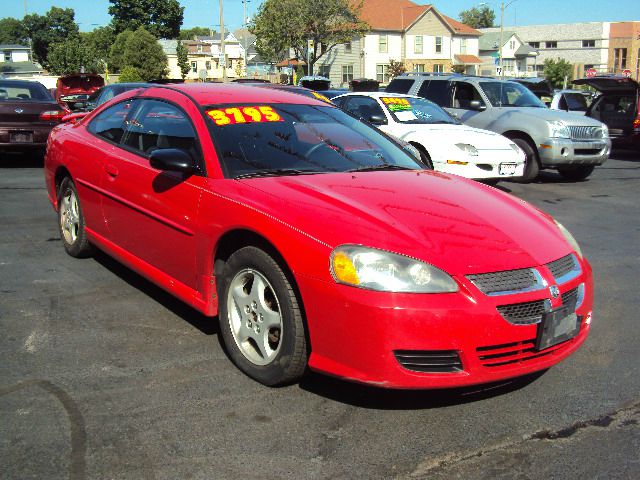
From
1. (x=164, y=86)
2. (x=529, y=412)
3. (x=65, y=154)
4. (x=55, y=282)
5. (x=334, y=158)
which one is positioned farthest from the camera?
(x=65, y=154)

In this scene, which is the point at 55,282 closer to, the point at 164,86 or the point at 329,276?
the point at 164,86

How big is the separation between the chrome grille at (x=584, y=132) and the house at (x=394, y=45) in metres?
50.1

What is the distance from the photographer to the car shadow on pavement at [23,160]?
1291 centimetres

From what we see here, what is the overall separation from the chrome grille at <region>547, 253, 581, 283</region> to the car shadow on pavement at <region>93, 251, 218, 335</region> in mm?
2035

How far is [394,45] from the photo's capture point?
62781 millimetres

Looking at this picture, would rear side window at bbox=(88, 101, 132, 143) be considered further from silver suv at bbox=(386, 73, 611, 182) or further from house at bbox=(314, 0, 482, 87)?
house at bbox=(314, 0, 482, 87)

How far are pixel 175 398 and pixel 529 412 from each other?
5.61 feet

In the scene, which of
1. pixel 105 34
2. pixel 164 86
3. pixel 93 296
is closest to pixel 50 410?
pixel 93 296

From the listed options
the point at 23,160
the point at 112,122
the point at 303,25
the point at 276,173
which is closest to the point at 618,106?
the point at 23,160

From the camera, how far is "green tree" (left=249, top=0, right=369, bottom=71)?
54.5 m

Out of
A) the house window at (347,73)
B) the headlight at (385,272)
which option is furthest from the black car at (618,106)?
the house window at (347,73)

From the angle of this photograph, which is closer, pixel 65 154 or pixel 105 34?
pixel 65 154

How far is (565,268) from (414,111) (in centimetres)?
789

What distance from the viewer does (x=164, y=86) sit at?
5.02m
